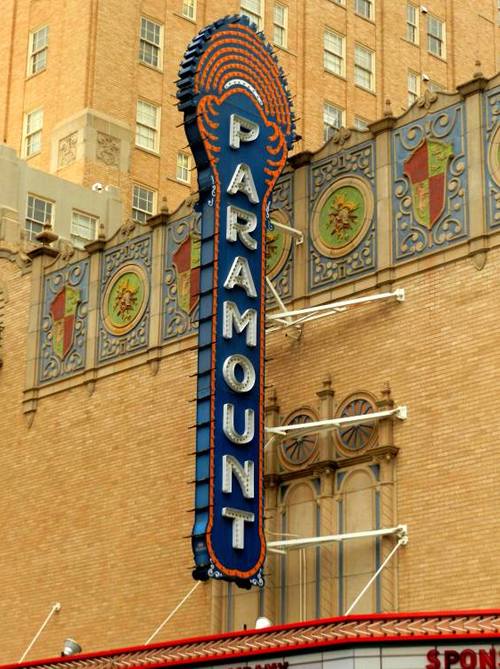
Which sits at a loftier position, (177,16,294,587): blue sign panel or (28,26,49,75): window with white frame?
(28,26,49,75): window with white frame

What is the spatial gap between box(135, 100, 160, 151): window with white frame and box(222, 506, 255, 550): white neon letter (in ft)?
67.6

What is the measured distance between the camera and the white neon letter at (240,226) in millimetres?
27594

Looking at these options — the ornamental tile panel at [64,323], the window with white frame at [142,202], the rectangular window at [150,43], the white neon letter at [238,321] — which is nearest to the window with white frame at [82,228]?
the window with white frame at [142,202]

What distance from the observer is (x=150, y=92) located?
45375 millimetres

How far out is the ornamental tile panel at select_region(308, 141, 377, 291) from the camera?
2820cm

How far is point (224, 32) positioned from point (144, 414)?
25.8ft

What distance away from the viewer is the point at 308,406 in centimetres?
2833

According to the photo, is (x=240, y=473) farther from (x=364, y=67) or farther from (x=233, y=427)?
(x=364, y=67)

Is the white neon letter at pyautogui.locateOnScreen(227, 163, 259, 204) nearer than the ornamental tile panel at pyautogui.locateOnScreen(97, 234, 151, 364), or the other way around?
the white neon letter at pyautogui.locateOnScreen(227, 163, 259, 204)

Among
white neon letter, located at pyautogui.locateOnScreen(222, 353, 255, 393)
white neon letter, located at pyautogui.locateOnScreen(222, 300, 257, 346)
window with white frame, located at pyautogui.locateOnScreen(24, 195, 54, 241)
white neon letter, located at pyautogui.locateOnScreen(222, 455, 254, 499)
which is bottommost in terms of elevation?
white neon letter, located at pyautogui.locateOnScreen(222, 455, 254, 499)

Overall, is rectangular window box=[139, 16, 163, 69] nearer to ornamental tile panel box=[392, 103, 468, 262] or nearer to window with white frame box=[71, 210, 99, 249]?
window with white frame box=[71, 210, 99, 249]

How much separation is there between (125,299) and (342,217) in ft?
20.6

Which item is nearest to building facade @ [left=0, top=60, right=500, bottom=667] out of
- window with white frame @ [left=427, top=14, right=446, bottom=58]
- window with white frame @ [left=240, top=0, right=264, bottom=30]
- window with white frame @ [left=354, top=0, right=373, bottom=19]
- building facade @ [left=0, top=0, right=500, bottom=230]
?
building facade @ [left=0, top=0, right=500, bottom=230]

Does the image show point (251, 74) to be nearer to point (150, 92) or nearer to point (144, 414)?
point (144, 414)
